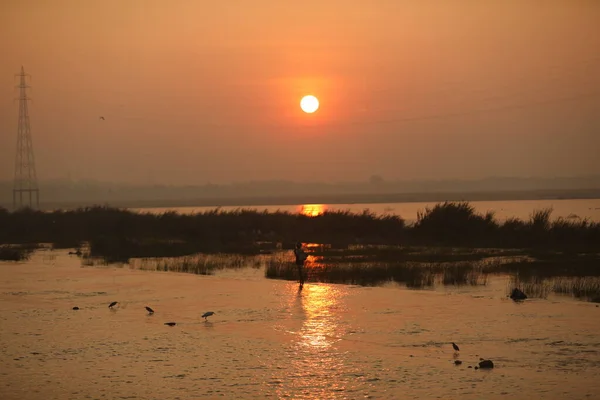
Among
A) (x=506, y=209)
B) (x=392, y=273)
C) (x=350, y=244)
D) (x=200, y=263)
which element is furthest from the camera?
(x=506, y=209)

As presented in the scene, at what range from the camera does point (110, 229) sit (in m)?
59.3

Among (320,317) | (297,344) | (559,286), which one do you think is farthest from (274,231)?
(297,344)

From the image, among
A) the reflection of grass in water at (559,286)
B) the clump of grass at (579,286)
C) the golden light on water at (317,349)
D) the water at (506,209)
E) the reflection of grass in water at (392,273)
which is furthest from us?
the water at (506,209)

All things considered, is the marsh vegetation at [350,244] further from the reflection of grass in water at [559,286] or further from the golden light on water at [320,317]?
the golden light on water at [320,317]

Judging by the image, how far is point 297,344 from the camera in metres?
16.1

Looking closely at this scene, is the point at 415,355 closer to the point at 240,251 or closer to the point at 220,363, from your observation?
the point at 220,363

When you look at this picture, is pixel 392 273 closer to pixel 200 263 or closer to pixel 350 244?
pixel 200 263

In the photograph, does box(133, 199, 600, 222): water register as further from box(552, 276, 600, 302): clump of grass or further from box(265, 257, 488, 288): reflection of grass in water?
box(552, 276, 600, 302): clump of grass

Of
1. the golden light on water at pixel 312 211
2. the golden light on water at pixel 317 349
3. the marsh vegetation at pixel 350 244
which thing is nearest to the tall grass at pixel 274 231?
the marsh vegetation at pixel 350 244

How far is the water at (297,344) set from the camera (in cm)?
1290

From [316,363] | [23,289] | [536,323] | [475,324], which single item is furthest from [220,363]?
[23,289]

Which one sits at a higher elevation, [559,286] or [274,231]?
[274,231]

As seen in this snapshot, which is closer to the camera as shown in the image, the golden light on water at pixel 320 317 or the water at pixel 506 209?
the golden light on water at pixel 320 317

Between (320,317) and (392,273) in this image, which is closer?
(320,317)
